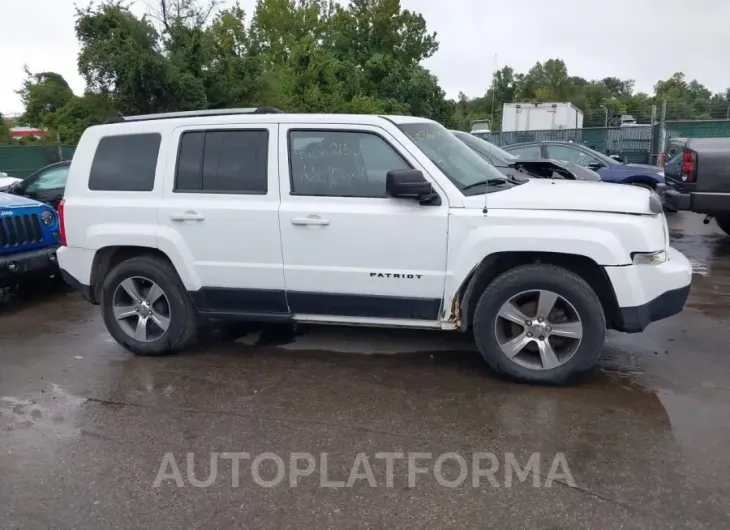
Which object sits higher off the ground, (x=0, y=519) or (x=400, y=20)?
(x=400, y=20)

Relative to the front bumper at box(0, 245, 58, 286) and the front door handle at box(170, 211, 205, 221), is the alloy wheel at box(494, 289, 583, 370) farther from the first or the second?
the front bumper at box(0, 245, 58, 286)

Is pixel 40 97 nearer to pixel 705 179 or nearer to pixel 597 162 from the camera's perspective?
pixel 597 162

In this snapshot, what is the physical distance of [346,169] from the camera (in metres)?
4.84

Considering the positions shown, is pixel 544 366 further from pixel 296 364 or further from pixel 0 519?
pixel 0 519

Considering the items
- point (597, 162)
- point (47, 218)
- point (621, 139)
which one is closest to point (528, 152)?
point (597, 162)

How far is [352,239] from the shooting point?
474 centimetres

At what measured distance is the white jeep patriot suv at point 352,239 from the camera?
441 cm

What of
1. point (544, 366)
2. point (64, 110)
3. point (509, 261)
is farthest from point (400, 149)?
point (64, 110)

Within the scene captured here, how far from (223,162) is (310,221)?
0.91 metres

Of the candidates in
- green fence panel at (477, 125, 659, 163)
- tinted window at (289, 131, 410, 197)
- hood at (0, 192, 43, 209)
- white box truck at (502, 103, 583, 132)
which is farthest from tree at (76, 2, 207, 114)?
tinted window at (289, 131, 410, 197)

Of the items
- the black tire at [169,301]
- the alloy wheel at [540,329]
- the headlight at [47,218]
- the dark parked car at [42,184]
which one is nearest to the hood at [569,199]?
the alloy wheel at [540,329]

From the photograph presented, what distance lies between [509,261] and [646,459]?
1617 mm

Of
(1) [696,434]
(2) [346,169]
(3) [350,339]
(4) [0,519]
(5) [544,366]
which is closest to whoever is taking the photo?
(4) [0,519]

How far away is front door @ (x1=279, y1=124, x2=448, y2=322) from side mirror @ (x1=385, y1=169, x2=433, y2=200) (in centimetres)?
16
